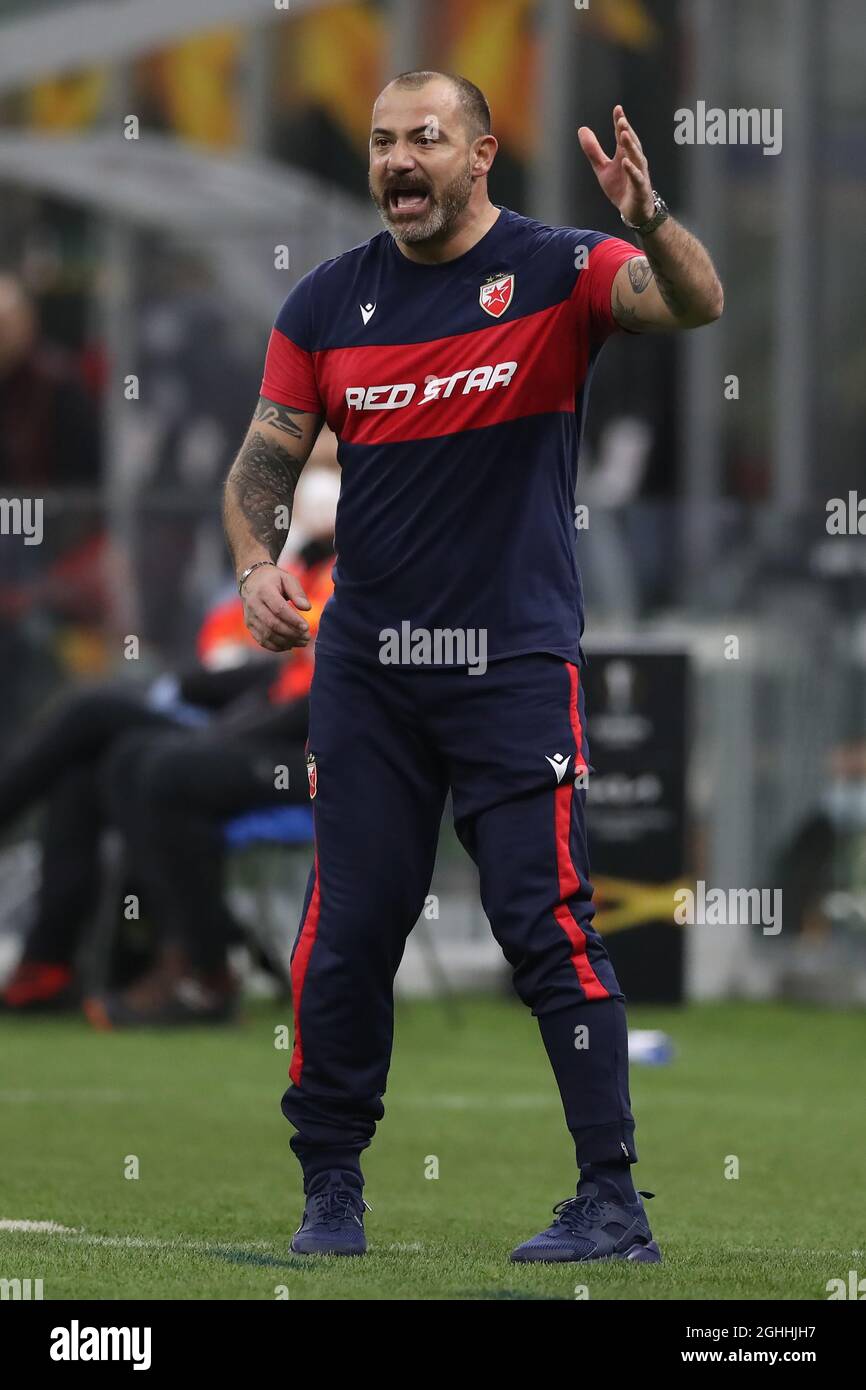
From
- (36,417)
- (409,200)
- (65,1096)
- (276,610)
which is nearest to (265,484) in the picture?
(276,610)

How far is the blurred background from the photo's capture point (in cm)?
1095

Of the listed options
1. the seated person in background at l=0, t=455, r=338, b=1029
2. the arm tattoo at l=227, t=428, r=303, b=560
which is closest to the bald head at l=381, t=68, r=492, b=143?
the arm tattoo at l=227, t=428, r=303, b=560

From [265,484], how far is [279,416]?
0.12 meters

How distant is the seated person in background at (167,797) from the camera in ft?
30.4

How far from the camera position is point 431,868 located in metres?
4.86

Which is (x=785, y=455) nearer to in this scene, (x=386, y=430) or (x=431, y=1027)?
(x=431, y=1027)

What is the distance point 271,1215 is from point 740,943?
5.90 m

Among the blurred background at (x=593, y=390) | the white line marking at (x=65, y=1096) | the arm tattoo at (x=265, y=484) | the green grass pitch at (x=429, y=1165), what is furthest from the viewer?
the blurred background at (x=593, y=390)

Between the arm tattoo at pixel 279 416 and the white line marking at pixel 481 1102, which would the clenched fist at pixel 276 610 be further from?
the white line marking at pixel 481 1102

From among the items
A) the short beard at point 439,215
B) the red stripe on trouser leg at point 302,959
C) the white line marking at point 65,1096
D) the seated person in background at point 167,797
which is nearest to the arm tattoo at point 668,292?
the short beard at point 439,215

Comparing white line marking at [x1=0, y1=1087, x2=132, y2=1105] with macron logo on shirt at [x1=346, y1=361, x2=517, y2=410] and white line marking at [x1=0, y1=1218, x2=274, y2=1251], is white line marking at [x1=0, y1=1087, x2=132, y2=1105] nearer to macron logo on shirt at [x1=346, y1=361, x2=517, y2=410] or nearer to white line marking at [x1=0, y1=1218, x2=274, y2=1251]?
white line marking at [x1=0, y1=1218, x2=274, y2=1251]

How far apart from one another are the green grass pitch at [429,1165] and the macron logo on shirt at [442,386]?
1425mm

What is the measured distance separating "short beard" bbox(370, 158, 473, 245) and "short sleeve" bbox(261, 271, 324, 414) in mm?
245

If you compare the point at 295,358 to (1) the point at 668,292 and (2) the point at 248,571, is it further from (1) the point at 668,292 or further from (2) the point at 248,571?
(1) the point at 668,292
